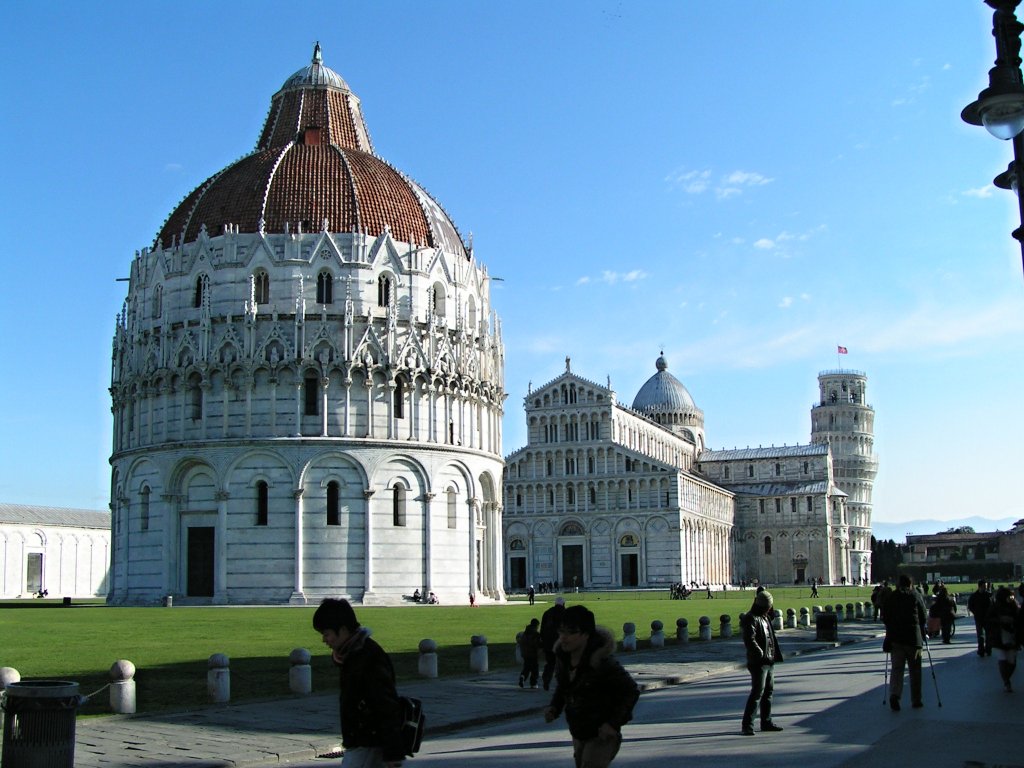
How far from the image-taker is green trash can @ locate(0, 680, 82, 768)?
1080 centimetres

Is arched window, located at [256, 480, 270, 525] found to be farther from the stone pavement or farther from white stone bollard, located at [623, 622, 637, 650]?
the stone pavement

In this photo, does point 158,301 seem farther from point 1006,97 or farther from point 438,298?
point 1006,97

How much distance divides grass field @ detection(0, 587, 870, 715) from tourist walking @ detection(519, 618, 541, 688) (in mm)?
2228

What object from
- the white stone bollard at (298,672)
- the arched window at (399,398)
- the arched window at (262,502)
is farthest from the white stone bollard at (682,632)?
the arched window at (262,502)

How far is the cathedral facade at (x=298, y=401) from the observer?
2335 inches

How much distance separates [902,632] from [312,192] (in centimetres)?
5228

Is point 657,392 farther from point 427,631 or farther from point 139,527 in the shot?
point 427,631

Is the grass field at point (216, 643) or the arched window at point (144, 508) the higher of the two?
the arched window at point (144, 508)

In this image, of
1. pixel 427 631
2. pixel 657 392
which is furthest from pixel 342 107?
pixel 657 392

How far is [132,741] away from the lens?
14266mm

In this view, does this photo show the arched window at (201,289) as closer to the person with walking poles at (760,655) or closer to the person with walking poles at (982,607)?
the person with walking poles at (982,607)

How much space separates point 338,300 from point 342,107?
665 inches

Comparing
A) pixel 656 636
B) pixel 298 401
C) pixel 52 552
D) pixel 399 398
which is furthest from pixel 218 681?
pixel 52 552

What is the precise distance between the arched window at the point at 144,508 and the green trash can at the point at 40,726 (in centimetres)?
5306
